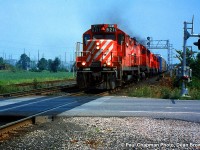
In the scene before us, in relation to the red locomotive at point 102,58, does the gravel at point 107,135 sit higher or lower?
lower

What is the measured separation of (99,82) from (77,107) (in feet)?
25.8

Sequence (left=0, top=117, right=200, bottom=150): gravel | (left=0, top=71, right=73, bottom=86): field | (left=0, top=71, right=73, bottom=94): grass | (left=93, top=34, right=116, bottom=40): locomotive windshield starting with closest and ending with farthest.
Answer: (left=0, top=117, right=200, bottom=150): gravel
(left=93, top=34, right=116, bottom=40): locomotive windshield
(left=0, top=71, right=73, bottom=94): grass
(left=0, top=71, right=73, bottom=86): field

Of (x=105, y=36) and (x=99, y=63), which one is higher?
(x=105, y=36)

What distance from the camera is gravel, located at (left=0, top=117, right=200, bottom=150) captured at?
7.56m

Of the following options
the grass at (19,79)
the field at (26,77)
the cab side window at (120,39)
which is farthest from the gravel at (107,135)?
the field at (26,77)

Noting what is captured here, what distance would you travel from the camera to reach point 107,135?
865 cm

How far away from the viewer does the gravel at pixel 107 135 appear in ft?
24.8

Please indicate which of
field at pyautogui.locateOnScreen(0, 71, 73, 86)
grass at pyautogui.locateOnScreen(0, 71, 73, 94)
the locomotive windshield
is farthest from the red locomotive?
field at pyautogui.locateOnScreen(0, 71, 73, 86)

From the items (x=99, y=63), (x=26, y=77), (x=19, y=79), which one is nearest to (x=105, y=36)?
(x=99, y=63)

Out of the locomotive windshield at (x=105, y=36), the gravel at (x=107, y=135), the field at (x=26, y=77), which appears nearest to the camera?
the gravel at (x=107, y=135)

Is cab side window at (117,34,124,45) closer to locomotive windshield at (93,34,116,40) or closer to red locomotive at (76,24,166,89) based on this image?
red locomotive at (76,24,166,89)

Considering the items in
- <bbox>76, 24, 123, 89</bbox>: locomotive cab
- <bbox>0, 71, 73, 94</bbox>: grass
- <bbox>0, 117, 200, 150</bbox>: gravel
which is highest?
<bbox>76, 24, 123, 89</bbox>: locomotive cab

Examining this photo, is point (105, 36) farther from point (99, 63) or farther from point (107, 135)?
point (107, 135)

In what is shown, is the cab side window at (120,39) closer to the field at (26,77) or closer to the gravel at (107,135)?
the gravel at (107,135)
